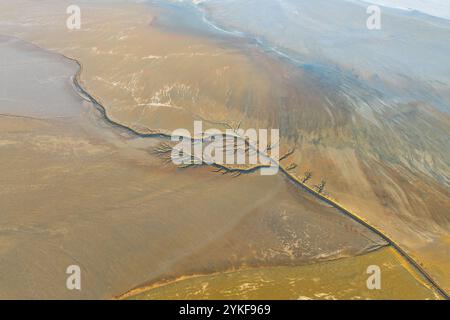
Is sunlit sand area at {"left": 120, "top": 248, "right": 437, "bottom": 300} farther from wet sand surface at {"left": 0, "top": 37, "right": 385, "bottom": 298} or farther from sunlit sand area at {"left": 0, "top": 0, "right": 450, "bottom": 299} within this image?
wet sand surface at {"left": 0, "top": 37, "right": 385, "bottom": 298}

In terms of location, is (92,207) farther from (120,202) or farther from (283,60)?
(283,60)

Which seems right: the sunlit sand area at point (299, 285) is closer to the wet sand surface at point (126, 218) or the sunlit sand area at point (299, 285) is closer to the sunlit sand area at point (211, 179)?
the sunlit sand area at point (211, 179)

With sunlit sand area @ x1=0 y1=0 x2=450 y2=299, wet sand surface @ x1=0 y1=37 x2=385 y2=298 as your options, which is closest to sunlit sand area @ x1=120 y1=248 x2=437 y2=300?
sunlit sand area @ x1=0 y1=0 x2=450 y2=299

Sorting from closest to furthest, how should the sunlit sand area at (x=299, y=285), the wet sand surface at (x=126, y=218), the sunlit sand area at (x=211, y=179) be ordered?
the sunlit sand area at (x=299, y=285)
the wet sand surface at (x=126, y=218)
the sunlit sand area at (x=211, y=179)

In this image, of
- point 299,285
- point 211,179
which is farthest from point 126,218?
point 299,285

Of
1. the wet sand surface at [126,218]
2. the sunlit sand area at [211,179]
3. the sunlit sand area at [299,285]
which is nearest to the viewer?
the sunlit sand area at [299,285]

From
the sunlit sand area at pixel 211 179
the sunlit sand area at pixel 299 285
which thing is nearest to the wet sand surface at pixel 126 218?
the sunlit sand area at pixel 211 179

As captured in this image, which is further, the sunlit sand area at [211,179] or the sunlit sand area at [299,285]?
the sunlit sand area at [211,179]
